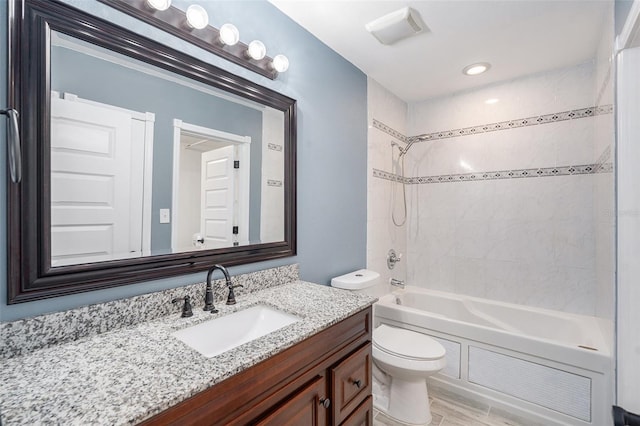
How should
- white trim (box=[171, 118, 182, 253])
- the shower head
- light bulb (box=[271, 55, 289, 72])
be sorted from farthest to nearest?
the shower head
light bulb (box=[271, 55, 289, 72])
white trim (box=[171, 118, 182, 253])

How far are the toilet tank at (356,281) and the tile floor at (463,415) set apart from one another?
2.74 feet

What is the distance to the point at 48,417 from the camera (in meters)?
0.58

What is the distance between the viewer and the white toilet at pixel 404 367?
174cm

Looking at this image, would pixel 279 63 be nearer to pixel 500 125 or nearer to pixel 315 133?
pixel 315 133

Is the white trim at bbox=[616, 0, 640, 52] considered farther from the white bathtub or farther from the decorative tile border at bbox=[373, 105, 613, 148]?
the white bathtub

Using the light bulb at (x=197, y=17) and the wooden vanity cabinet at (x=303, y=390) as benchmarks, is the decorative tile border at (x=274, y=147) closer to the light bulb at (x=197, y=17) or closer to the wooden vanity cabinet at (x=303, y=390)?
the light bulb at (x=197, y=17)

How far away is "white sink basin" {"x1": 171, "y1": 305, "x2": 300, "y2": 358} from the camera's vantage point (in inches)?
44.0

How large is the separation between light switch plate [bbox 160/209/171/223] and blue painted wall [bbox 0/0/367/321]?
25cm

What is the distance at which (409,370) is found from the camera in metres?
1.73

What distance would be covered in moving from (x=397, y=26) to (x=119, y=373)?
2.07 meters

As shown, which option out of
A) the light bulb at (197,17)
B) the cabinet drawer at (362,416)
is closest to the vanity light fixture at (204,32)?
the light bulb at (197,17)

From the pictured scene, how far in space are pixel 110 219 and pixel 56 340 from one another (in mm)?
404

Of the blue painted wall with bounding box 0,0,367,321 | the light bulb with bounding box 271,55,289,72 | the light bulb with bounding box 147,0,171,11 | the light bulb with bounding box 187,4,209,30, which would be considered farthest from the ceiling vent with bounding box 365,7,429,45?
the light bulb with bounding box 147,0,171,11

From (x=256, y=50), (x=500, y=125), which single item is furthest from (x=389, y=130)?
(x=256, y=50)
